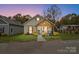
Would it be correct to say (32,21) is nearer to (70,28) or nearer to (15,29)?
(15,29)

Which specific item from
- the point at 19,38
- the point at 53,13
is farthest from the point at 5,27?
the point at 53,13

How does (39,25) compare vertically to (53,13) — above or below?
below

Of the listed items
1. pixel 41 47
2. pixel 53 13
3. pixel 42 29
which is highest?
pixel 53 13

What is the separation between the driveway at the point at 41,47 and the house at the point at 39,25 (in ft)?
0.51

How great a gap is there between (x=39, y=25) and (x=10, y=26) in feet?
1.22

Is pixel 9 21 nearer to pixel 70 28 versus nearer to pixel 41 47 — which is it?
pixel 41 47

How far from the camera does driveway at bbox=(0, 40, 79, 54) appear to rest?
6480 millimetres

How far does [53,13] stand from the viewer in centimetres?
652

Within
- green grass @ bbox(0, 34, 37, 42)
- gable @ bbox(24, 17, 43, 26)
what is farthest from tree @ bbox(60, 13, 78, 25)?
green grass @ bbox(0, 34, 37, 42)

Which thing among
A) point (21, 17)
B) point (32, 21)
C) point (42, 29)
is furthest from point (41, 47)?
point (21, 17)

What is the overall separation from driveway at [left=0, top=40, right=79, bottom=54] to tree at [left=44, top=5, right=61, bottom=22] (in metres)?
0.31

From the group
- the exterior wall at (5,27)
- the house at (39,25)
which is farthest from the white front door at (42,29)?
the exterior wall at (5,27)
